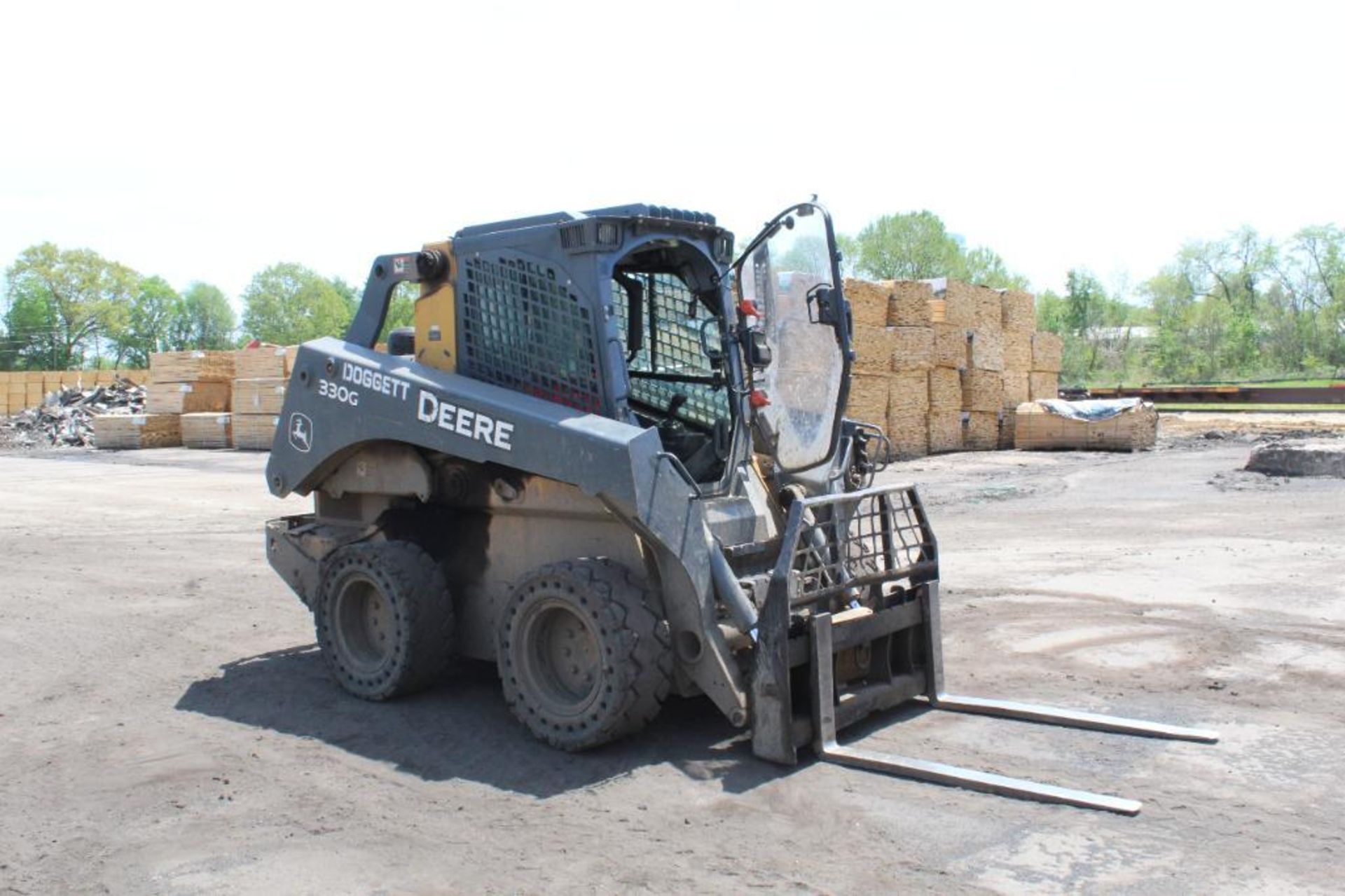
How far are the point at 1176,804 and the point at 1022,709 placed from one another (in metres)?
1.23

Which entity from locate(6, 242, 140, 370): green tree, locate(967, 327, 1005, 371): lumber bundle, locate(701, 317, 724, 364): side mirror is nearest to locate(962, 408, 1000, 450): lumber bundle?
locate(967, 327, 1005, 371): lumber bundle

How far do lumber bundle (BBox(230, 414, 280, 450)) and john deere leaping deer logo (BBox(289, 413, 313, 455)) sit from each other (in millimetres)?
20802

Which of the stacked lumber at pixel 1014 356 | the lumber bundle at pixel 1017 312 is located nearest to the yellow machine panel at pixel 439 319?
the stacked lumber at pixel 1014 356

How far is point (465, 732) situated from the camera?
18.9 feet

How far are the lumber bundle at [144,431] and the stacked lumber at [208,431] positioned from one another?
0.79 m

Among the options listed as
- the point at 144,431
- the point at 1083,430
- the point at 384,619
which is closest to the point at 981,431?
the point at 1083,430

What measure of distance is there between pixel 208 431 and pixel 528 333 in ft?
80.2

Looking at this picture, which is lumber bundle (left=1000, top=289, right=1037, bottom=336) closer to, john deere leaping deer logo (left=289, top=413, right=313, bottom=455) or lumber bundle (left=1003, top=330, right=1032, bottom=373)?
lumber bundle (left=1003, top=330, right=1032, bottom=373)

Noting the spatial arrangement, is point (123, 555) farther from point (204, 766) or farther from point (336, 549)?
point (204, 766)

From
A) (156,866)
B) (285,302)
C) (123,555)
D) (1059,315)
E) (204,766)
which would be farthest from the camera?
(285,302)

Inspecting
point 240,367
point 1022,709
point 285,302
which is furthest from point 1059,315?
point 1022,709

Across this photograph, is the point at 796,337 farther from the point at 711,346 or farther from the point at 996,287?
the point at 996,287

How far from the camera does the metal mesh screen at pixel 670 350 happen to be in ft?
21.6

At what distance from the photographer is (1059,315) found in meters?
62.9
